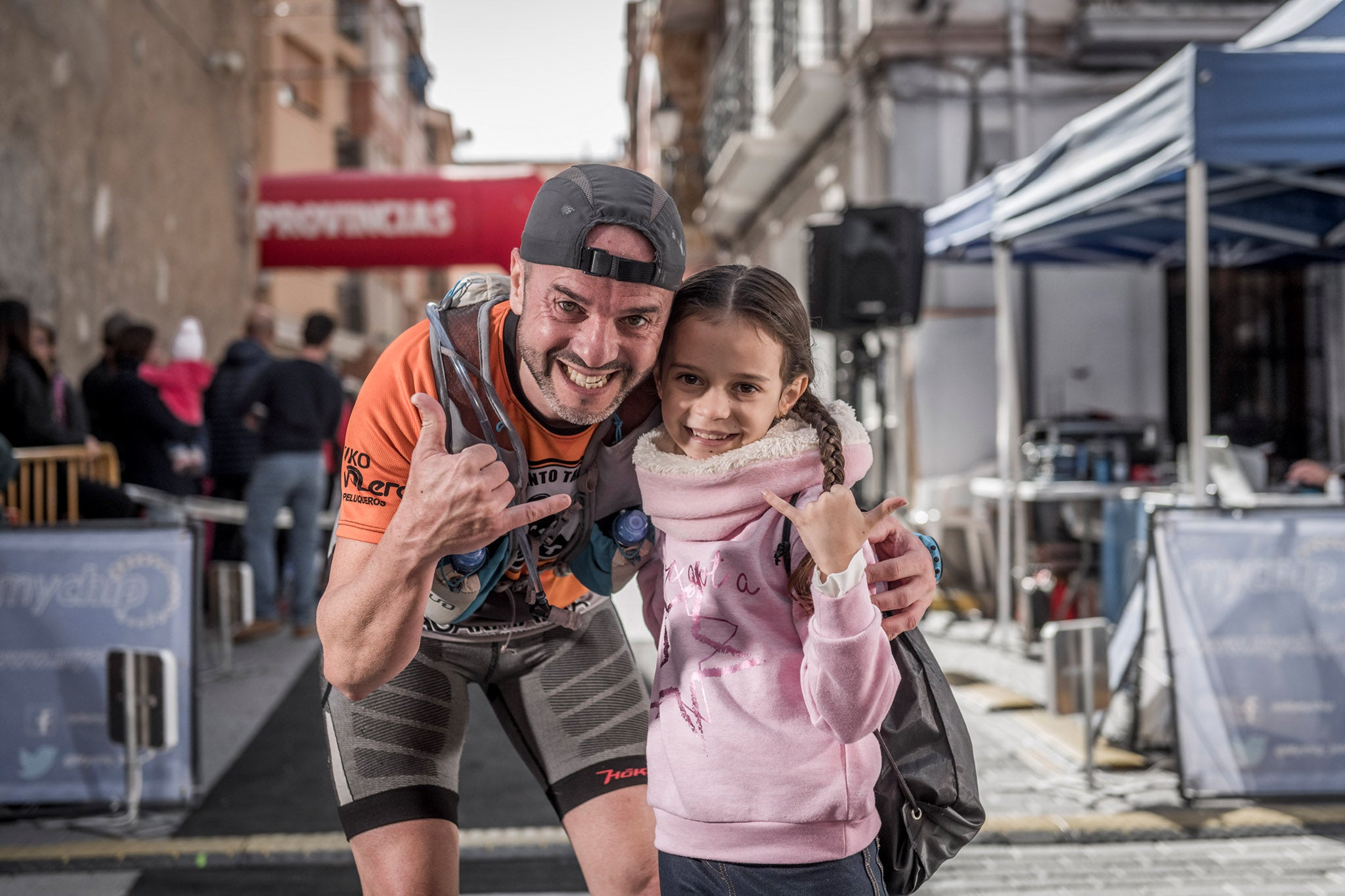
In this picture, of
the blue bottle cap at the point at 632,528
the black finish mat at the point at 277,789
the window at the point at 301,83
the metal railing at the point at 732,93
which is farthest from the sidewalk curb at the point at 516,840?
the window at the point at 301,83

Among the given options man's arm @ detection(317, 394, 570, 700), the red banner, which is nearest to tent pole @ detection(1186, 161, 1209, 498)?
man's arm @ detection(317, 394, 570, 700)

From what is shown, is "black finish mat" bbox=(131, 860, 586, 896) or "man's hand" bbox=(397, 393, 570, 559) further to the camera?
"black finish mat" bbox=(131, 860, 586, 896)

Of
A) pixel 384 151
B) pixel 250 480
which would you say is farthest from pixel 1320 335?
pixel 384 151

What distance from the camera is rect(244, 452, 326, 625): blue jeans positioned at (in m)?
7.66

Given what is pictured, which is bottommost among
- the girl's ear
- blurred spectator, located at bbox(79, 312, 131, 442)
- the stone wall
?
the girl's ear

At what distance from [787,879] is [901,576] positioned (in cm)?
49

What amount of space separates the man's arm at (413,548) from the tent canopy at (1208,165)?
13.4 ft

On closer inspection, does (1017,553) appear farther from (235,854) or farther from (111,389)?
(111,389)

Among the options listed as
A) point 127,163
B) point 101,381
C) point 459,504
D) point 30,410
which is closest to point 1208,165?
point 459,504

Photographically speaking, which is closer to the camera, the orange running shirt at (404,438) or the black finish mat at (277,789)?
the orange running shirt at (404,438)

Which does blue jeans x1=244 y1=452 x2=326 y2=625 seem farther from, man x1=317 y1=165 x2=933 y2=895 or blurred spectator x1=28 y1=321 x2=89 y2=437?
man x1=317 y1=165 x2=933 y2=895

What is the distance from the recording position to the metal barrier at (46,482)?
5855 millimetres

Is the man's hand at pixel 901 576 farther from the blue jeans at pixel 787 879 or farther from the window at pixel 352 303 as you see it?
the window at pixel 352 303

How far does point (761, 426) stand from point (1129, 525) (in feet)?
16.1
